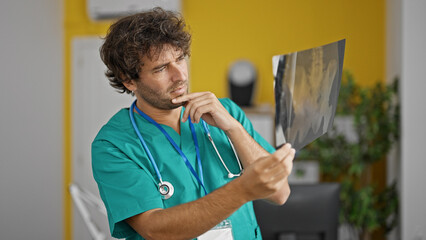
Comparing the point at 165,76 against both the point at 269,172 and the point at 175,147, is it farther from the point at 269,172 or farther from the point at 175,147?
the point at 269,172

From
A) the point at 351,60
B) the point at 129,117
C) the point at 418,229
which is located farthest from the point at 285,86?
the point at 351,60

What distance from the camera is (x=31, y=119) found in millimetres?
3953

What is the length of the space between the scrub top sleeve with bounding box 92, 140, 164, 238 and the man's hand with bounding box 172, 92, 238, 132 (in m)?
0.18

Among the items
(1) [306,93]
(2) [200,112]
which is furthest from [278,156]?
(2) [200,112]

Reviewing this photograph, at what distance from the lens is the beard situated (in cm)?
115

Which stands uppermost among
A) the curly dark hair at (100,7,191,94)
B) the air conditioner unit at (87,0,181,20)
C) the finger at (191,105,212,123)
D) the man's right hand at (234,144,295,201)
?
the air conditioner unit at (87,0,181,20)

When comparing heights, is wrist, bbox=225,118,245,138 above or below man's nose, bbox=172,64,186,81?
below

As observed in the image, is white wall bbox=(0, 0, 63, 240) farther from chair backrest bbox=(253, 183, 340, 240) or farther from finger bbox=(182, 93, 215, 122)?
finger bbox=(182, 93, 215, 122)

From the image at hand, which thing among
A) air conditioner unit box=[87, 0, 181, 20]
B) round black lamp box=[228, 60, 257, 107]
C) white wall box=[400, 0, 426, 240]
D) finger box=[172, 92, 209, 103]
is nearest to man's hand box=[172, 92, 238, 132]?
finger box=[172, 92, 209, 103]

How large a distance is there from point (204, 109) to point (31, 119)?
327 centimetres

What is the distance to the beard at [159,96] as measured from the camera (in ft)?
3.78

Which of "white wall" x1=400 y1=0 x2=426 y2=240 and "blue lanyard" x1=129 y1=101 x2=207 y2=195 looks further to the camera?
"white wall" x1=400 y1=0 x2=426 y2=240

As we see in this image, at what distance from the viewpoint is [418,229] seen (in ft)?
9.57

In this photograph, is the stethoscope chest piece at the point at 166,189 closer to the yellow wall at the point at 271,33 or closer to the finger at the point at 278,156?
the finger at the point at 278,156
